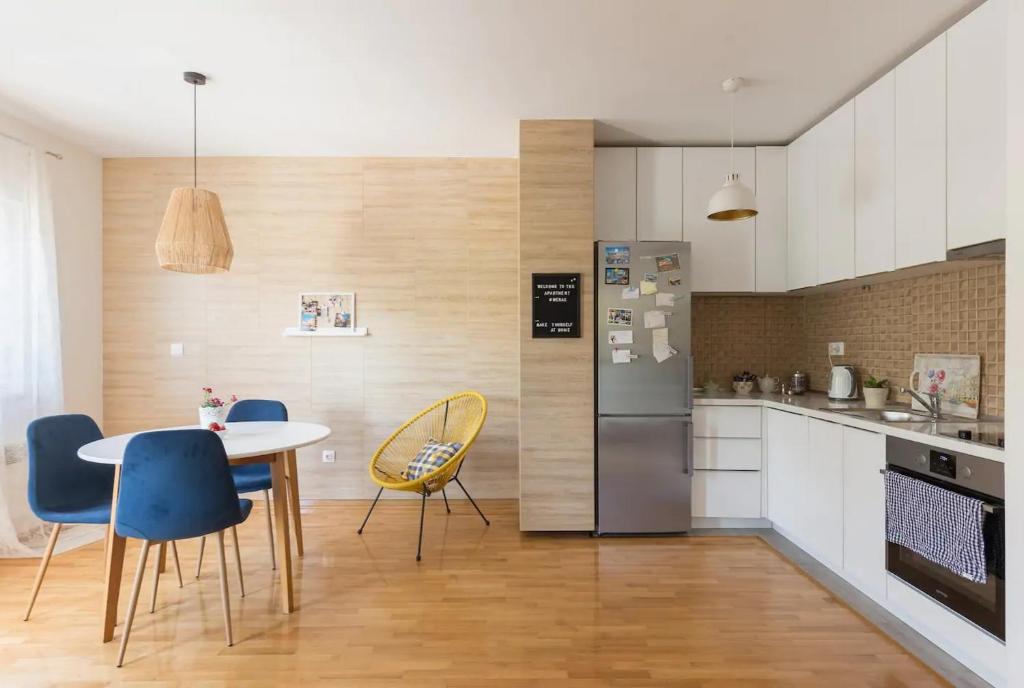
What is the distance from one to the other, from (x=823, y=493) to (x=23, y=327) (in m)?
4.92

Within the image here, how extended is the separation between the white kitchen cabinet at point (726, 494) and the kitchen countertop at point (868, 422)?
0.48m

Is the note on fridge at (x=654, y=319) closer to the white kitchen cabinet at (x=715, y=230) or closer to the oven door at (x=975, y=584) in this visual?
the white kitchen cabinet at (x=715, y=230)

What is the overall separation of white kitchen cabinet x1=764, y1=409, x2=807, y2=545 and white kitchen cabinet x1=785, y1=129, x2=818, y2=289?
963mm

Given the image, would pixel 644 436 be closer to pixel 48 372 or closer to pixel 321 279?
pixel 321 279

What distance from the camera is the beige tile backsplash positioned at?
254cm

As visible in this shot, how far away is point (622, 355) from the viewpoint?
3.33 m

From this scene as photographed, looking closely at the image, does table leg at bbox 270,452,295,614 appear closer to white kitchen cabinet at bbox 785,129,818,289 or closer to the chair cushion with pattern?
the chair cushion with pattern

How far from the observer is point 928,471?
2.09 m

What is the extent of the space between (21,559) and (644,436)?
382 cm

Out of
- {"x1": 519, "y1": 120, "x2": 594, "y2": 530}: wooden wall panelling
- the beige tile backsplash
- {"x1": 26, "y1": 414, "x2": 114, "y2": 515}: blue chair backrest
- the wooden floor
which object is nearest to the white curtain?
the wooden floor

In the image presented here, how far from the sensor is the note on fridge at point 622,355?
3332mm

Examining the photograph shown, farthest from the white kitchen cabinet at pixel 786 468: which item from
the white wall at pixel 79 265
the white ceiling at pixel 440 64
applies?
the white wall at pixel 79 265

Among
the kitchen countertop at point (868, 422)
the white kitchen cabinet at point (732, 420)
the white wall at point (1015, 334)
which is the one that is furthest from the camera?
the white kitchen cabinet at point (732, 420)

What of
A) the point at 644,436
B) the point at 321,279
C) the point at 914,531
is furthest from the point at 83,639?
the point at 914,531
